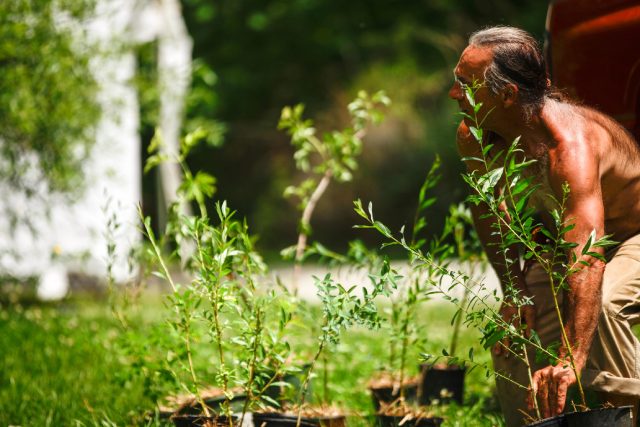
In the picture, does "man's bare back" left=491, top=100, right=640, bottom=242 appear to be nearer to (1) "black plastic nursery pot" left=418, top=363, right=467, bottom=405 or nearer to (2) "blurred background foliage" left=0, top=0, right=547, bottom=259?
(1) "black plastic nursery pot" left=418, top=363, right=467, bottom=405

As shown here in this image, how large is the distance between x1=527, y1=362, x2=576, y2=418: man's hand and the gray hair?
2.61ft

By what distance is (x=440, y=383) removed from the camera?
140 inches

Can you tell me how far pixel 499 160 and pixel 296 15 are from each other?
13.8 meters

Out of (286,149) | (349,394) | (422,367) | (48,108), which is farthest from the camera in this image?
(286,149)

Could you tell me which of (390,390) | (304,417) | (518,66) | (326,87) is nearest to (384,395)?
(390,390)

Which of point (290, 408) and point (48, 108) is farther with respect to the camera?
point (48, 108)

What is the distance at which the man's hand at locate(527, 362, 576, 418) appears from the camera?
7.48 feet

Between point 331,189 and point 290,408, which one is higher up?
point 290,408

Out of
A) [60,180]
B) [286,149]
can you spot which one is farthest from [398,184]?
[60,180]

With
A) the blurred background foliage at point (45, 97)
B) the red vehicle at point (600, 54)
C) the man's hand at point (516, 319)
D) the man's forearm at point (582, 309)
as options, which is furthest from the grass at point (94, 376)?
the blurred background foliage at point (45, 97)

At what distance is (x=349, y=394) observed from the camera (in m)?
3.99

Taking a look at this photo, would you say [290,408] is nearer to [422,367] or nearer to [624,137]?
[422,367]

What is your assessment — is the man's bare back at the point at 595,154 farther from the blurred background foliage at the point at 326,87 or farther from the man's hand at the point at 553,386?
the blurred background foliage at the point at 326,87

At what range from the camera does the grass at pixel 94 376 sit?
3.42 meters
